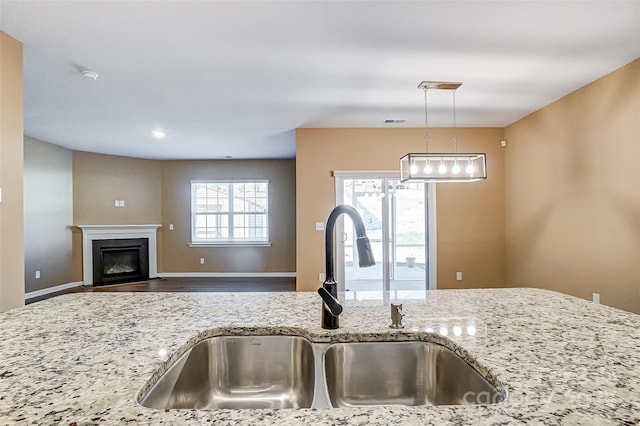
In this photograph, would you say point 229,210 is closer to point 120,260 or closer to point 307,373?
point 120,260

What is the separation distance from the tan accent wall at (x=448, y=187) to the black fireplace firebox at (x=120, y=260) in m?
4.27

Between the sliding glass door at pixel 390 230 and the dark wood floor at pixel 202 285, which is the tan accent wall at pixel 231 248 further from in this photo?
the sliding glass door at pixel 390 230

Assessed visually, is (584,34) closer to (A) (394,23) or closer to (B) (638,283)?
(A) (394,23)

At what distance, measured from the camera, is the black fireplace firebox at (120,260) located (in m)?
6.65

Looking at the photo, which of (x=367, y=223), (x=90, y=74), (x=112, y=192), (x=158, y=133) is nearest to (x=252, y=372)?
(x=90, y=74)

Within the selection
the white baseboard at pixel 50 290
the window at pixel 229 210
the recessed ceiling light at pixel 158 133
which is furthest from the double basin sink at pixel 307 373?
the window at pixel 229 210

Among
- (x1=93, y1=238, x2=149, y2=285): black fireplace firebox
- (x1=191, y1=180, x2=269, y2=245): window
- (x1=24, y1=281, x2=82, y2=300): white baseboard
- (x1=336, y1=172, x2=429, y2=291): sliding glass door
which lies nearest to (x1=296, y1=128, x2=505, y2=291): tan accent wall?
(x1=336, y1=172, x2=429, y2=291): sliding glass door

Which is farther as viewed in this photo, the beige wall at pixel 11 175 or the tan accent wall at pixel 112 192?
the tan accent wall at pixel 112 192

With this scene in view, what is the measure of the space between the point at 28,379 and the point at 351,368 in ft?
2.51

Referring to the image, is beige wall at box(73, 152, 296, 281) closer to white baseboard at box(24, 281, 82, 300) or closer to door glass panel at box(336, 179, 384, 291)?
white baseboard at box(24, 281, 82, 300)

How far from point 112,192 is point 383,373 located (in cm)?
737

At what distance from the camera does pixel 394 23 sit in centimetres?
233

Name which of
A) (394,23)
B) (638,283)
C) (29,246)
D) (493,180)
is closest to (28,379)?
(394,23)

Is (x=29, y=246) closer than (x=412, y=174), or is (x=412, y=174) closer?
(x=412, y=174)
